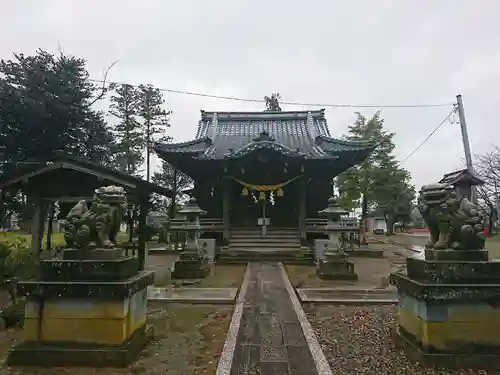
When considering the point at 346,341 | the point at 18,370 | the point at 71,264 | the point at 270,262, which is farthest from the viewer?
the point at 270,262

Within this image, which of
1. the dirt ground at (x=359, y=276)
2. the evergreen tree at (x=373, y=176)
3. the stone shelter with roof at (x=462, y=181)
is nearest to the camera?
Answer: the stone shelter with roof at (x=462, y=181)

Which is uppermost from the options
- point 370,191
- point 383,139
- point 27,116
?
point 383,139

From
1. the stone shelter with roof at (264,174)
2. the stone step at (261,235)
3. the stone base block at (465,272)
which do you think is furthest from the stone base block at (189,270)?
the stone base block at (465,272)

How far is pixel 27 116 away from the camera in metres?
16.6

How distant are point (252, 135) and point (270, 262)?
1009cm

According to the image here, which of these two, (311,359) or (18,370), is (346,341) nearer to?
(311,359)

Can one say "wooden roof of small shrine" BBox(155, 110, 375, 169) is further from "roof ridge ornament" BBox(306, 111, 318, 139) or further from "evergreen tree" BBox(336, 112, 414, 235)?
"evergreen tree" BBox(336, 112, 414, 235)

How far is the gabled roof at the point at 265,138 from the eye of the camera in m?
17.9

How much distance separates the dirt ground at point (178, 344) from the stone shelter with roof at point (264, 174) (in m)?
10.7

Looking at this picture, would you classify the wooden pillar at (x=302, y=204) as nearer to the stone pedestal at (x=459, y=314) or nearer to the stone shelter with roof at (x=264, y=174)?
the stone shelter with roof at (x=264, y=174)

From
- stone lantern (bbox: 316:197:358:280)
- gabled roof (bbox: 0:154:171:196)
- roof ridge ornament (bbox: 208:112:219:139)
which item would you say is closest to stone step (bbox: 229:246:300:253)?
stone lantern (bbox: 316:197:358:280)

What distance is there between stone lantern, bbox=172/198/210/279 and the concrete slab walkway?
3.15m

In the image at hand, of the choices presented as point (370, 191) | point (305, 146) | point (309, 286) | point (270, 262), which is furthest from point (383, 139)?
point (309, 286)

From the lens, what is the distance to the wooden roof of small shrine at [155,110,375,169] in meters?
17.8
